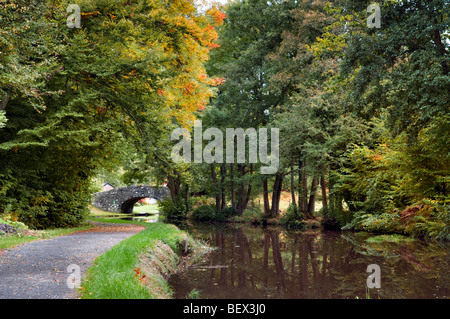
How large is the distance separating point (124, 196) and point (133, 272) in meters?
35.5

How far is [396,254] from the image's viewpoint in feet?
35.8

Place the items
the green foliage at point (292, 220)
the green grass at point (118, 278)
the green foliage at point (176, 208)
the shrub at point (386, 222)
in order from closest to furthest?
the green grass at point (118, 278)
the shrub at point (386, 222)
the green foliage at point (292, 220)
the green foliage at point (176, 208)

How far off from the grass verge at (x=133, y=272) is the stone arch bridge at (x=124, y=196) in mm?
29491

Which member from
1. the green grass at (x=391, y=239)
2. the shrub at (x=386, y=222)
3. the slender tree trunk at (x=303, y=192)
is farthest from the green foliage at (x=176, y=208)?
the green grass at (x=391, y=239)

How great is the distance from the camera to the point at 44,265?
6750 millimetres

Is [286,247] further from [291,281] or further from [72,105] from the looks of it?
[72,105]

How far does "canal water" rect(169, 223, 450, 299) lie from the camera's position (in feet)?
22.6

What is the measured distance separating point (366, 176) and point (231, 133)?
438 inches

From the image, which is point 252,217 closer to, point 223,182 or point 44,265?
point 223,182

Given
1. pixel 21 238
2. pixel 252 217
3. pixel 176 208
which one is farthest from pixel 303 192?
pixel 21 238

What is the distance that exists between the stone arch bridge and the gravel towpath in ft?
94.9

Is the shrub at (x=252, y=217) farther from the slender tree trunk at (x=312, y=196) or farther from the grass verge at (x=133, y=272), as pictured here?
the grass verge at (x=133, y=272)

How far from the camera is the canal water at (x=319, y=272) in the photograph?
690cm
